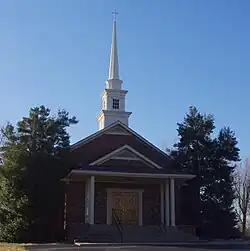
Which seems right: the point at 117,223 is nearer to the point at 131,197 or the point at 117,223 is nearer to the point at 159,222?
the point at 159,222

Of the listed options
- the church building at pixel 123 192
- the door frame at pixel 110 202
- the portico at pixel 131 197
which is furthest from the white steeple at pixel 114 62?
the door frame at pixel 110 202

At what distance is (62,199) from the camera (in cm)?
2927

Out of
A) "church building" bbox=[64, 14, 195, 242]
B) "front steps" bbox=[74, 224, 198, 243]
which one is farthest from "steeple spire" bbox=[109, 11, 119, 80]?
"front steps" bbox=[74, 224, 198, 243]

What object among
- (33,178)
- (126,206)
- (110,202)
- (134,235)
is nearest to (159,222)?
(126,206)

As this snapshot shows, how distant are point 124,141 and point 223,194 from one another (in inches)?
294

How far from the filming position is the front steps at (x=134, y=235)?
26.1m

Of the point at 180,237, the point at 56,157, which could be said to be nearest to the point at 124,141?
the point at 56,157

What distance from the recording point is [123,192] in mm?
31734

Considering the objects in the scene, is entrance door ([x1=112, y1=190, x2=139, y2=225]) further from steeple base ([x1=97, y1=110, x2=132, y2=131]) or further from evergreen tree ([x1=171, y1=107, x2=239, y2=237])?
steeple base ([x1=97, y1=110, x2=132, y2=131])

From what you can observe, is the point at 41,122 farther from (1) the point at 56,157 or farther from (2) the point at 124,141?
(2) the point at 124,141

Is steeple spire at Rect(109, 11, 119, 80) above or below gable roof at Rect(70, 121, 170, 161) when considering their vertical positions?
above

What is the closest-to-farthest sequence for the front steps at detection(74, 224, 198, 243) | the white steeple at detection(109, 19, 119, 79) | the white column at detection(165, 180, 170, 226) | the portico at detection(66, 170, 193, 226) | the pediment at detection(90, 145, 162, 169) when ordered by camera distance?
the front steps at detection(74, 224, 198, 243) → the white column at detection(165, 180, 170, 226) → the portico at detection(66, 170, 193, 226) → the pediment at detection(90, 145, 162, 169) → the white steeple at detection(109, 19, 119, 79)

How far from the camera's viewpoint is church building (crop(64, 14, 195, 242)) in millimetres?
27750

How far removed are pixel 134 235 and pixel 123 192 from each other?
481 centimetres
